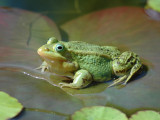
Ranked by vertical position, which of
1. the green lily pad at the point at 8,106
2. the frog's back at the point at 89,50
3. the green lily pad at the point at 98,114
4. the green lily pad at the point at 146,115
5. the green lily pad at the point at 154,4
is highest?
the green lily pad at the point at 154,4

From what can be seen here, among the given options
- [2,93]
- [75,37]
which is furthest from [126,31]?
[2,93]

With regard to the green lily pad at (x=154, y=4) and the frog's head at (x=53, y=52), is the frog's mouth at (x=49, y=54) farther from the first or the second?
the green lily pad at (x=154, y=4)

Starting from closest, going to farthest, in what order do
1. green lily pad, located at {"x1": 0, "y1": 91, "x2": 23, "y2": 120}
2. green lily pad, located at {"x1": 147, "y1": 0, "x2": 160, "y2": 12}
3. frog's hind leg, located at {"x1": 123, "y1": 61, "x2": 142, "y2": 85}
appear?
1. green lily pad, located at {"x1": 0, "y1": 91, "x2": 23, "y2": 120}
2. frog's hind leg, located at {"x1": 123, "y1": 61, "x2": 142, "y2": 85}
3. green lily pad, located at {"x1": 147, "y1": 0, "x2": 160, "y2": 12}

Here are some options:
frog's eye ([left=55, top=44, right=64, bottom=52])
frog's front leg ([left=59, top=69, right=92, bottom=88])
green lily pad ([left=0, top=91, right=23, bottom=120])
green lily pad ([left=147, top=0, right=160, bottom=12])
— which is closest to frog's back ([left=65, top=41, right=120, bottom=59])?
frog's eye ([left=55, top=44, right=64, bottom=52])

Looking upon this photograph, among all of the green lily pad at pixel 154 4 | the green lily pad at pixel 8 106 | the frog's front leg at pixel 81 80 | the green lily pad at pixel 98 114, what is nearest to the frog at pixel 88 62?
the frog's front leg at pixel 81 80

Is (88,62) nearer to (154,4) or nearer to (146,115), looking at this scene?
(146,115)

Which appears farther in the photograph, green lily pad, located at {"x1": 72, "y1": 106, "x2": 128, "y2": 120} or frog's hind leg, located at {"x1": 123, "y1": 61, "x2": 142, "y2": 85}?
frog's hind leg, located at {"x1": 123, "y1": 61, "x2": 142, "y2": 85}

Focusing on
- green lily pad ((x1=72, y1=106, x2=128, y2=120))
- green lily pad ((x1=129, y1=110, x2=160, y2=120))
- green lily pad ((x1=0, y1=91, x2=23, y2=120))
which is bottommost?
green lily pad ((x1=129, y1=110, x2=160, y2=120))

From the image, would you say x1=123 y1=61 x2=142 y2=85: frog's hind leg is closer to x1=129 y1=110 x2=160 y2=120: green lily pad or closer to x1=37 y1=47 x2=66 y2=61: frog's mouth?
x1=129 y1=110 x2=160 y2=120: green lily pad

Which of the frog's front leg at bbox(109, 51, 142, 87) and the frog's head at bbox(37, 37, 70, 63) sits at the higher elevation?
the frog's head at bbox(37, 37, 70, 63)
